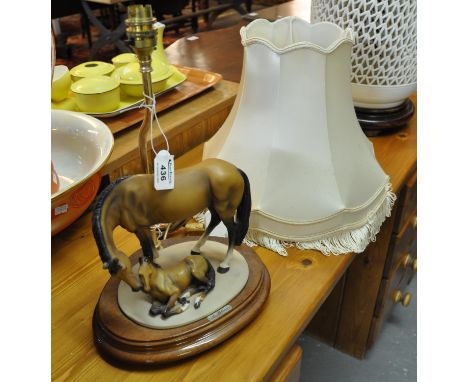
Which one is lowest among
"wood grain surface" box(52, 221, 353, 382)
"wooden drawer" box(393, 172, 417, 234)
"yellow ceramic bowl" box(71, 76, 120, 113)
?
"wooden drawer" box(393, 172, 417, 234)

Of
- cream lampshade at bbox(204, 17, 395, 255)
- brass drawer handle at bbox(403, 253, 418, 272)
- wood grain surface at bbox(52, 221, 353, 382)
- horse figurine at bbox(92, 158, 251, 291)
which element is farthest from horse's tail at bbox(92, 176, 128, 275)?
brass drawer handle at bbox(403, 253, 418, 272)

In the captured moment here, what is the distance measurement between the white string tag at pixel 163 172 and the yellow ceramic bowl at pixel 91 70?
0.54m

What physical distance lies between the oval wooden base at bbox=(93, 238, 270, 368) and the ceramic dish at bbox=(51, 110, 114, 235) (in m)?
0.15

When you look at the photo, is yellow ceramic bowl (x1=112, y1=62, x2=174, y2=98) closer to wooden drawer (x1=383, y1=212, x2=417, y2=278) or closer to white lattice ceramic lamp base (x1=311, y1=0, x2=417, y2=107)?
white lattice ceramic lamp base (x1=311, y1=0, x2=417, y2=107)

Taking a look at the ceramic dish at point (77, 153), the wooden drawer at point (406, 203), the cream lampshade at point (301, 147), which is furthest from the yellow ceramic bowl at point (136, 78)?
the wooden drawer at point (406, 203)

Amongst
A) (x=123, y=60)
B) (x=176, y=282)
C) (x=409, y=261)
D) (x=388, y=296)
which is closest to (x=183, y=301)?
(x=176, y=282)

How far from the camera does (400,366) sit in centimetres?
130

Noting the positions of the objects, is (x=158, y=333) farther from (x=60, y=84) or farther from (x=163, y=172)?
(x=60, y=84)

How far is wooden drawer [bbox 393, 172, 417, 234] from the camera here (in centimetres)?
101

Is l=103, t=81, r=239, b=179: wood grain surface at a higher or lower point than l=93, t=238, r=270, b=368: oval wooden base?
higher

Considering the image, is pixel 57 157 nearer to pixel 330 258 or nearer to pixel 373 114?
pixel 330 258

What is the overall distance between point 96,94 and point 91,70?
15cm

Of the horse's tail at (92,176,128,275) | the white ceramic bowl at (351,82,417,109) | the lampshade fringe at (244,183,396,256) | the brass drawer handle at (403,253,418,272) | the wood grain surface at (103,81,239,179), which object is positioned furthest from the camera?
the brass drawer handle at (403,253,418,272)

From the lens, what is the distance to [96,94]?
32.9 inches
